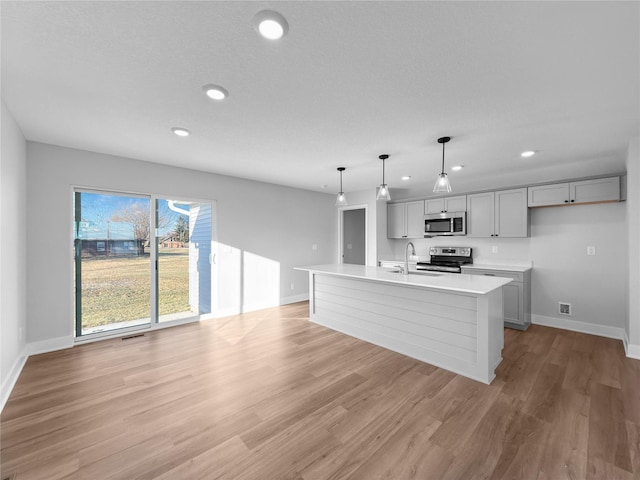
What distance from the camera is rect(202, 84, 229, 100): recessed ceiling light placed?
79.7 inches

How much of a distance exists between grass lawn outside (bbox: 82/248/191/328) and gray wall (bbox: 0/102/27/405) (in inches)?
25.7

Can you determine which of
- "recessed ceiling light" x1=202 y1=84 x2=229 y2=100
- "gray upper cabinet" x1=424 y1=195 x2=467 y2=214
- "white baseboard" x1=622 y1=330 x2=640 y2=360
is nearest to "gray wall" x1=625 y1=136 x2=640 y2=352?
"white baseboard" x1=622 y1=330 x2=640 y2=360

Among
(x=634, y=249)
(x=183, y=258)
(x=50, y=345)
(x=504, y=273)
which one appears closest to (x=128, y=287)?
(x=183, y=258)

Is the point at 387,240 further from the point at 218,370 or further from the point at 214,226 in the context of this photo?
the point at 218,370

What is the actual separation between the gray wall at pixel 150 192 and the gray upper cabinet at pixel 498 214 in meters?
3.11

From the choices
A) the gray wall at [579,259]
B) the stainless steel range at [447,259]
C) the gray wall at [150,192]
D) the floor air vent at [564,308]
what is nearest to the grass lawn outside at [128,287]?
the gray wall at [150,192]

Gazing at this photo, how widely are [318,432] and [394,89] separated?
8.46 ft

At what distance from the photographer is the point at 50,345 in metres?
3.30

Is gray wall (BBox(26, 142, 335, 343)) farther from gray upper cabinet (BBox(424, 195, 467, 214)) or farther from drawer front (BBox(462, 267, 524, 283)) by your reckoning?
drawer front (BBox(462, 267, 524, 283))

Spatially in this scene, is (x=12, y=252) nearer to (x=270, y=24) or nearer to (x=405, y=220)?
(x=270, y=24)

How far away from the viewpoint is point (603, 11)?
1322 mm

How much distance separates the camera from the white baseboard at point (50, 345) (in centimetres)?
320

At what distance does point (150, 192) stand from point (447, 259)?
215 inches

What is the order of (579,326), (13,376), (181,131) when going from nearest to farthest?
(13,376) < (181,131) < (579,326)
